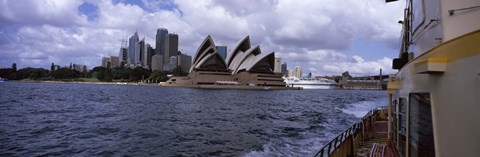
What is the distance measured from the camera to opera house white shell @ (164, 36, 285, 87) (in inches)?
5763

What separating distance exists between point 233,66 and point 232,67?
841 millimetres

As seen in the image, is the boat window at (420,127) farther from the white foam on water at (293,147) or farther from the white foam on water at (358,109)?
the white foam on water at (358,109)

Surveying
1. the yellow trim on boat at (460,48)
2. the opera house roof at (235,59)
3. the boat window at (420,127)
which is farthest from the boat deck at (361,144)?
the opera house roof at (235,59)

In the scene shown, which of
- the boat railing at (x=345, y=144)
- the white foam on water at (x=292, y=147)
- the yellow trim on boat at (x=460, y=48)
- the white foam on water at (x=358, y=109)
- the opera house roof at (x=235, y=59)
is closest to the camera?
the yellow trim on boat at (x=460, y=48)

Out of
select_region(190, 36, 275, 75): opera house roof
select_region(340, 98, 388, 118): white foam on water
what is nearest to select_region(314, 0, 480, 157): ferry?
select_region(340, 98, 388, 118): white foam on water

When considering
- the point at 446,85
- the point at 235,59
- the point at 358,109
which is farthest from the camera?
the point at 235,59

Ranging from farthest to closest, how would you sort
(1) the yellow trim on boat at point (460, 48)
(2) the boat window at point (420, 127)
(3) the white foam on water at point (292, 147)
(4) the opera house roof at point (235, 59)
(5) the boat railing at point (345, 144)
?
1. (4) the opera house roof at point (235, 59)
2. (3) the white foam on water at point (292, 147)
3. (5) the boat railing at point (345, 144)
4. (2) the boat window at point (420, 127)
5. (1) the yellow trim on boat at point (460, 48)

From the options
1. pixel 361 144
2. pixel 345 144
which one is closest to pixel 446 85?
pixel 345 144

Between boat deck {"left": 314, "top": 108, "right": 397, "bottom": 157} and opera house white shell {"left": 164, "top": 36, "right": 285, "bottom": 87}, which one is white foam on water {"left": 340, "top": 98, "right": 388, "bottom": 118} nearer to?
boat deck {"left": 314, "top": 108, "right": 397, "bottom": 157}

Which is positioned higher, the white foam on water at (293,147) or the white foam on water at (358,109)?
the white foam on water at (293,147)

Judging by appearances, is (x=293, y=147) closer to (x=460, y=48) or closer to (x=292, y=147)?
(x=292, y=147)

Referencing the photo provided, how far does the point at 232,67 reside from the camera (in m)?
157

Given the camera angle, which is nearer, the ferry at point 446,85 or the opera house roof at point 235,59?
the ferry at point 446,85

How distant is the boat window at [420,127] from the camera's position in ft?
12.2
